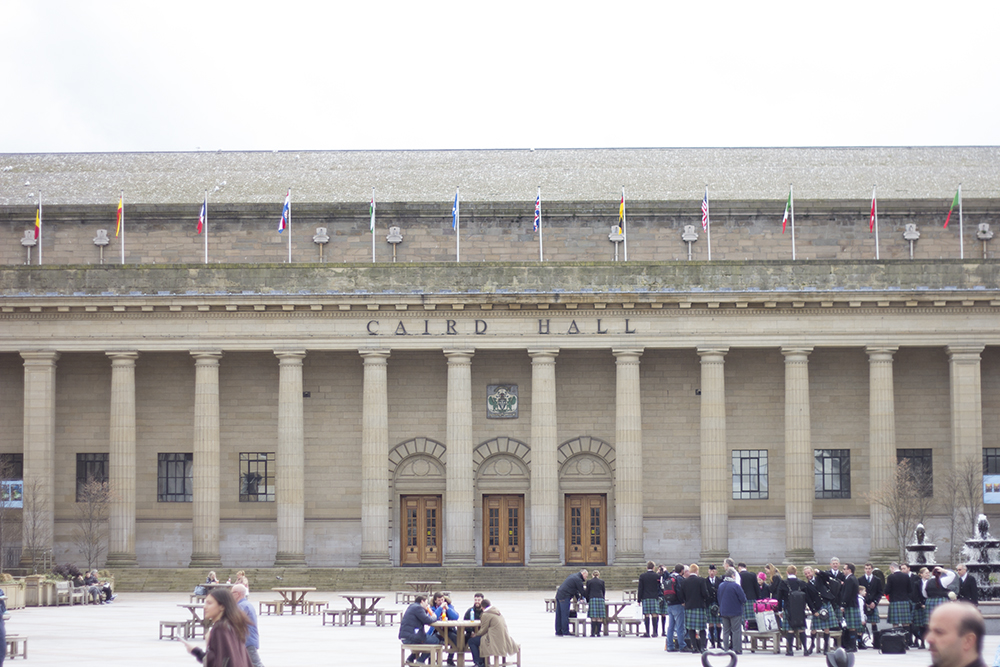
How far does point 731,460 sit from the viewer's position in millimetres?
52406

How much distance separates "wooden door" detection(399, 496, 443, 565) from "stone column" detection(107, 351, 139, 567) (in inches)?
401

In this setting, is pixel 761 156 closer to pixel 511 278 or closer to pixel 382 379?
pixel 511 278

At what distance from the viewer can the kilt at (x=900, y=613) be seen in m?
28.4

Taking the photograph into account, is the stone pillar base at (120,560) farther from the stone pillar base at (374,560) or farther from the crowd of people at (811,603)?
the crowd of people at (811,603)

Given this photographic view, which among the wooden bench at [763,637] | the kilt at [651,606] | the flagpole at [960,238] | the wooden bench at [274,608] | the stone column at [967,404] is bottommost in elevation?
the wooden bench at [274,608]

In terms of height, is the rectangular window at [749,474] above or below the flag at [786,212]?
below

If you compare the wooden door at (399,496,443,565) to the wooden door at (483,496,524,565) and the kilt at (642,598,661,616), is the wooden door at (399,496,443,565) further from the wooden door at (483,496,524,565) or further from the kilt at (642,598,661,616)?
the kilt at (642,598,661,616)

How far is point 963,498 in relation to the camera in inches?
1932

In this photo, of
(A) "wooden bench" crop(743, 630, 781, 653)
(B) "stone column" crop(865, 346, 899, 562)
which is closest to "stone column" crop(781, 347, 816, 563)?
(B) "stone column" crop(865, 346, 899, 562)

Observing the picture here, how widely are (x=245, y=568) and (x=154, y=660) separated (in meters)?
26.4

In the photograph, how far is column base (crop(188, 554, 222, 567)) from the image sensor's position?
5003 centimetres

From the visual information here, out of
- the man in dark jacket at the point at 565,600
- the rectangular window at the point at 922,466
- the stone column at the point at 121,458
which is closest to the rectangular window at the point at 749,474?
the rectangular window at the point at 922,466

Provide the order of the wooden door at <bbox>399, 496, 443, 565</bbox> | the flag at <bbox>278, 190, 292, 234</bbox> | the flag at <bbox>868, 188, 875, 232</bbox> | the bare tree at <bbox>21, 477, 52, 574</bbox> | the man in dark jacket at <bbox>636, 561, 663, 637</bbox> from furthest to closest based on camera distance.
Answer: the flag at <bbox>868, 188, 875, 232</bbox> → the flag at <bbox>278, 190, 292, 234</bbox> → the wooden door at <bbox>399, 496, 443, 565</bbox> → the bare tree at <bbox>21, 477, 52, 574</bbox> → the man in dark jacket at <bbox>636, 561, 663, 637</bbox>

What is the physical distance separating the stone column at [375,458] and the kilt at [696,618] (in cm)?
2344
